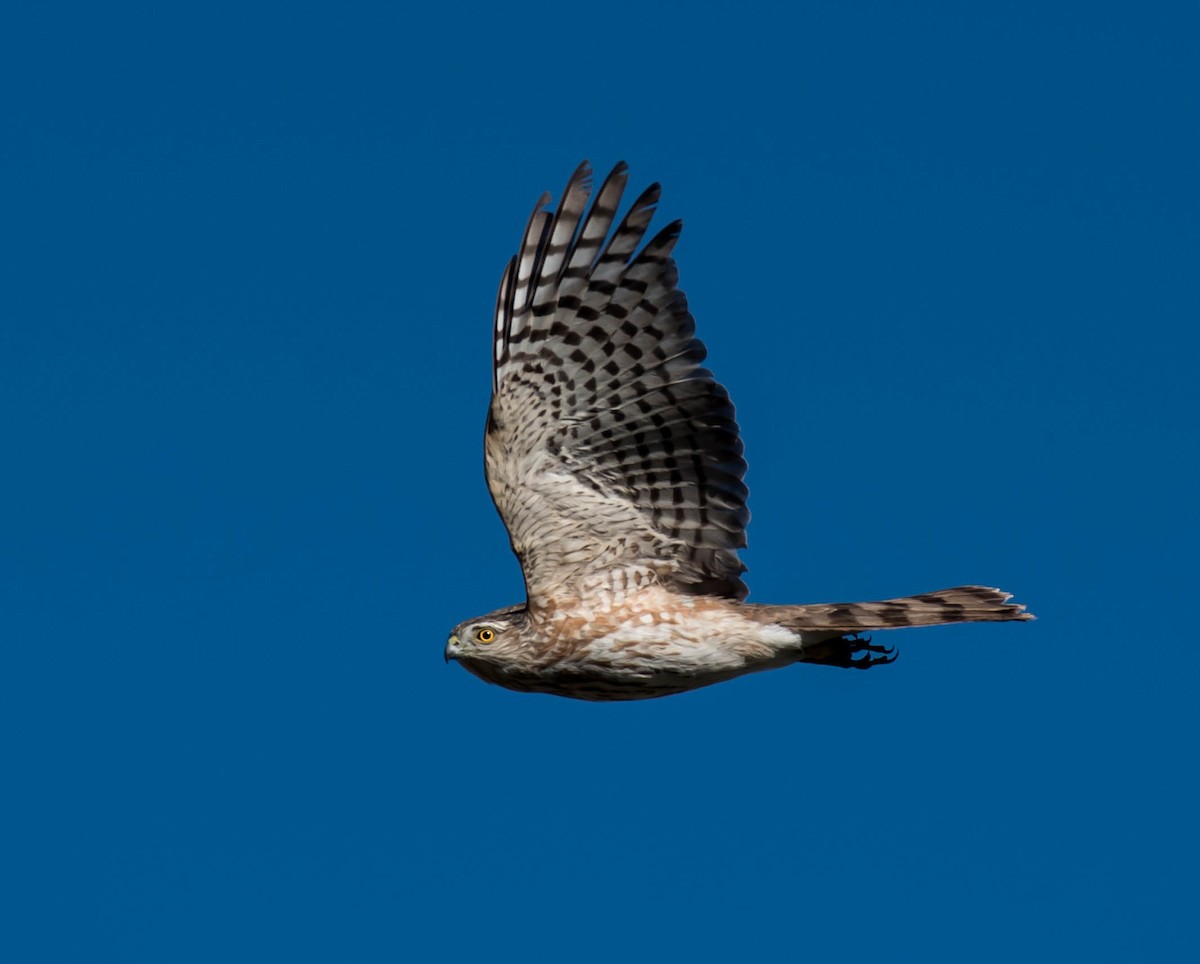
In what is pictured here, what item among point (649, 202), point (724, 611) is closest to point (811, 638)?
point (724, 611)

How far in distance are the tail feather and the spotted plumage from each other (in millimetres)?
11

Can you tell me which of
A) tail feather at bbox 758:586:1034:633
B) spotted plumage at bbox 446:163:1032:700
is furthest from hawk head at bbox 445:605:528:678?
tail feather at bbox 758:586:1034:633

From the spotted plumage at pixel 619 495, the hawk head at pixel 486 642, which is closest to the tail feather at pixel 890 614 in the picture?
the spotted plumage at pixel 619 495

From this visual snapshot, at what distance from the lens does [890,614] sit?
12.2 meters

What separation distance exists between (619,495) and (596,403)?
57 cm

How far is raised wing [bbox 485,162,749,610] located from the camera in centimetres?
1199

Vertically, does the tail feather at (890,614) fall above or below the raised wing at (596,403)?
below

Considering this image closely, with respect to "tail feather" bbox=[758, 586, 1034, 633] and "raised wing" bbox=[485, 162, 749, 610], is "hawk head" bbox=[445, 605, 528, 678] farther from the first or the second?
"tail feather" bbox=[758, 586, 1034, 633]

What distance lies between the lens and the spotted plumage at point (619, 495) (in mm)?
12000

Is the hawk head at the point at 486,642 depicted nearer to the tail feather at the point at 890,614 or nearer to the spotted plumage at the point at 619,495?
the spotted plumage at the point at 619,495

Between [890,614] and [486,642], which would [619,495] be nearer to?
[486,642]

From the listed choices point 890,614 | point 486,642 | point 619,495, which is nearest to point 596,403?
point 619,495

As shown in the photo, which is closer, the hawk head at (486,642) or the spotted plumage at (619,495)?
the spotted plumage at (619,495)

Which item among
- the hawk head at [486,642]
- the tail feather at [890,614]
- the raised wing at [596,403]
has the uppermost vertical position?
the raised wing at [596,403]
